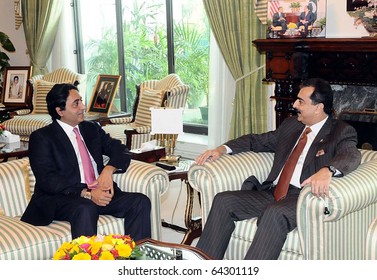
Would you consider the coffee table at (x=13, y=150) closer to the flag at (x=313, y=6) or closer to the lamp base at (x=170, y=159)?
the lamp base at (x=170, y=159)

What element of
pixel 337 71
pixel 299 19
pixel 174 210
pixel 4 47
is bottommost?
pixel 174 210

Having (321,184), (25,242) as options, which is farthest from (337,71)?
(25,242)

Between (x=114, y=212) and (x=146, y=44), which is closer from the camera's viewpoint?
(x=114, y=212)

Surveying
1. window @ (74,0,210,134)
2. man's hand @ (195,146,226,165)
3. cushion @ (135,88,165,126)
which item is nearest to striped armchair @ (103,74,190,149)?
cushion @ (135,88,165,126)

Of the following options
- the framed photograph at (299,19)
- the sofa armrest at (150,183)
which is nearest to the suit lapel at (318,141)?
the sofa armrest at (150,183)

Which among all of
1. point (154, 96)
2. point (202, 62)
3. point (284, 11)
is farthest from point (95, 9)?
point (284, 11)

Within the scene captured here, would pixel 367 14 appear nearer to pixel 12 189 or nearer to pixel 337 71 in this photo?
pixel 337 71

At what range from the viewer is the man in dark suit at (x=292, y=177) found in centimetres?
384

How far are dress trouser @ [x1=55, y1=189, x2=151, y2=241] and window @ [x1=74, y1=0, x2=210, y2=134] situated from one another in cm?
394

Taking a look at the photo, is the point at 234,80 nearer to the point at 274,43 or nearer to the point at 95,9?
the point at 274,43

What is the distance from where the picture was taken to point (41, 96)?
27.6 feet

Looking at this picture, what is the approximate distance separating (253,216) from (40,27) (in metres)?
6.39

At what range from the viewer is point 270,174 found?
4426mm

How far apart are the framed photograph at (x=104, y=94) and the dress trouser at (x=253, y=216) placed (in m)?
3.87
